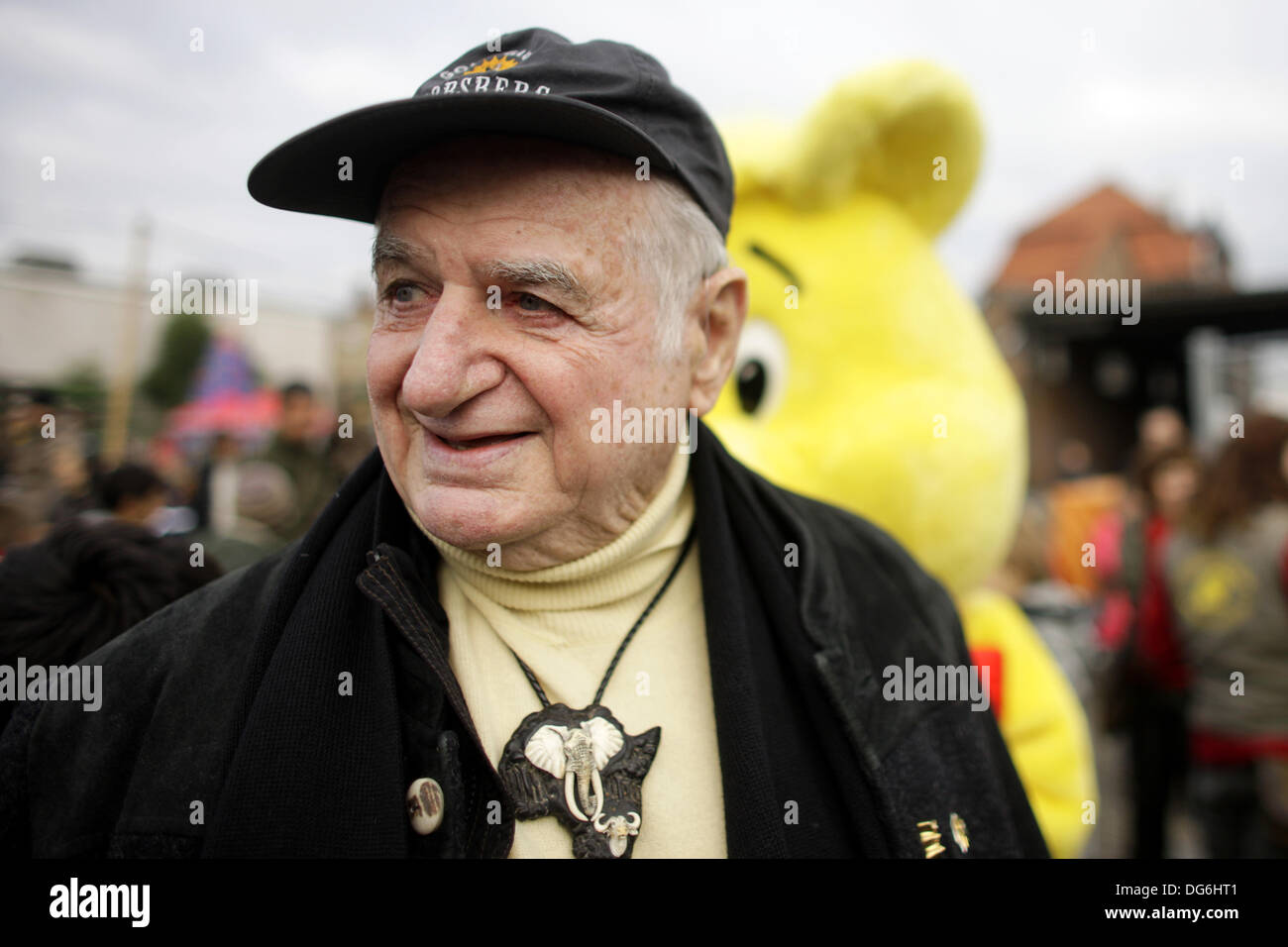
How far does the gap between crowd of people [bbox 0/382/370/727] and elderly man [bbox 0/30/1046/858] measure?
6.0 inches

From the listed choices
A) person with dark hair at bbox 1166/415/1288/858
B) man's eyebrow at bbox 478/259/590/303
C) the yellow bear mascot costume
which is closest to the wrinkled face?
man's eyebrow at bbox 478/259/590/303

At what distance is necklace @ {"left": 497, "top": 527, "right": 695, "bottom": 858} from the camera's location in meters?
1.14

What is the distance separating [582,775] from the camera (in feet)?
3.83

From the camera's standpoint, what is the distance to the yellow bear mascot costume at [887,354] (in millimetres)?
2324

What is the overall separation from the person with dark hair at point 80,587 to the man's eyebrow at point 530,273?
71cm

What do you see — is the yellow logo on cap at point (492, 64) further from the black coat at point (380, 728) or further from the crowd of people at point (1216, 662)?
the crowd of people at point (1216, 662)

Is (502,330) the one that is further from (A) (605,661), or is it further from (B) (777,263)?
(B) (777,263)

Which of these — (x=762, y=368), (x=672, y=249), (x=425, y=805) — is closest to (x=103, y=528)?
(x=425, y=805)

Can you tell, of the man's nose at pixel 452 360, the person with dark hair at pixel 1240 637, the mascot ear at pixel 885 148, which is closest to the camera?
the man's nose at pixel 452 360

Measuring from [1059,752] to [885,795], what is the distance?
162 cm

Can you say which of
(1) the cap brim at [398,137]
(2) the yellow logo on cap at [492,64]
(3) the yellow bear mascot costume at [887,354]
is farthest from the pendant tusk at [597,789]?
(3) the yellow bear mascot costume at [887,354]

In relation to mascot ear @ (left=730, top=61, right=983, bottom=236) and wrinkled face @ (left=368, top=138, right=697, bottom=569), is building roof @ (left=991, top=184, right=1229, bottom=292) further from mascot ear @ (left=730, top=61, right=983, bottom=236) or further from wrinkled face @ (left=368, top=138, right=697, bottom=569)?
wrinkled face @ (left=368, top=138, right=697, bottom=569)

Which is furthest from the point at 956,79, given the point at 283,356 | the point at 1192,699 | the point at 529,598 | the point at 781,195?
the point at 283,356
